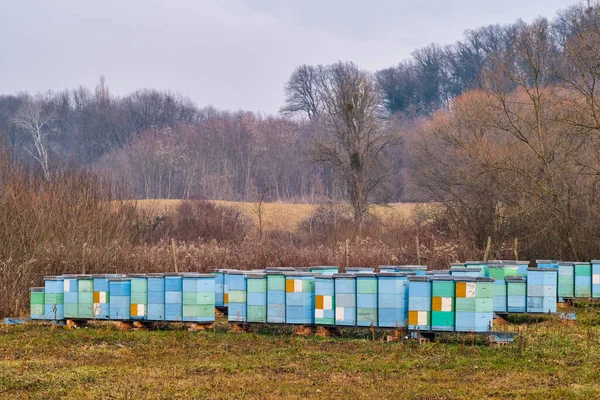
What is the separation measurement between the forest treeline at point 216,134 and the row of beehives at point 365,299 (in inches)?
1788

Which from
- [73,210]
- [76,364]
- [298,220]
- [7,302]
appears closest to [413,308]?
[76,364]

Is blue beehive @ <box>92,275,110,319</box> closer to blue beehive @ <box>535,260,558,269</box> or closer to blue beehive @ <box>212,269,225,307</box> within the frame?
blue beehive @ <box>212,269,225,307</box>

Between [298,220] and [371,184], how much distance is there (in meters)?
8.36

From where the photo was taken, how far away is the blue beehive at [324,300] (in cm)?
1451

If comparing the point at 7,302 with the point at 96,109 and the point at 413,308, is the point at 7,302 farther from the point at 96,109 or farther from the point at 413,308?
the point at 96,109

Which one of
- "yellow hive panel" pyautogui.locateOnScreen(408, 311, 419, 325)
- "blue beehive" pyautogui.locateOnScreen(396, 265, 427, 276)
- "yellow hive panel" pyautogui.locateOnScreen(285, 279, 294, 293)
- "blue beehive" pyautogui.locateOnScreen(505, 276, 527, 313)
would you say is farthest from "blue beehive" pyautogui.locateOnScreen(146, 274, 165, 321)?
"blue beehive" pyautogui.locateOnScreen(505, 276, 527, 313)

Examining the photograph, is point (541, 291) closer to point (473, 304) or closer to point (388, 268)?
point (388, 268)

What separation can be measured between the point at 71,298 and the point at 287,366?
635 centimetres

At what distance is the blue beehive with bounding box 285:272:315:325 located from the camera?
1474 centimetres

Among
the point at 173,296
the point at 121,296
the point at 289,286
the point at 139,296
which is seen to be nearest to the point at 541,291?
the point at 289,286

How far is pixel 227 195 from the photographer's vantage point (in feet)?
241

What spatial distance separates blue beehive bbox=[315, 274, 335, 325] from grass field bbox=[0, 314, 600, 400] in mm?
507

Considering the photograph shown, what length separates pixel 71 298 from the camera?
16156 mm

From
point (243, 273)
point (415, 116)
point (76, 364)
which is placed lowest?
point (76, 364)
